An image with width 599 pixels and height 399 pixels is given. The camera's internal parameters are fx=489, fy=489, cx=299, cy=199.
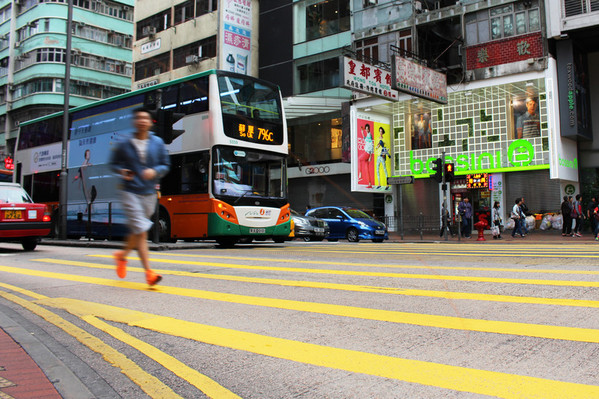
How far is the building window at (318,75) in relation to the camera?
29641 mm

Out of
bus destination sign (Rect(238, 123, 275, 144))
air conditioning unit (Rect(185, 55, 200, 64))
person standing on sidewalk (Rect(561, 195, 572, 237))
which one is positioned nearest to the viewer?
bus destination sign (Rect(238, 123, 275, 144))

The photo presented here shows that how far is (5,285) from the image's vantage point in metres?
6.52

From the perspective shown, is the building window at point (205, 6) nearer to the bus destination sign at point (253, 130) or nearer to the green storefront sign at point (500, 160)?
the green storefront sign at point (500, 160)

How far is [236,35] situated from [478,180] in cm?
1951

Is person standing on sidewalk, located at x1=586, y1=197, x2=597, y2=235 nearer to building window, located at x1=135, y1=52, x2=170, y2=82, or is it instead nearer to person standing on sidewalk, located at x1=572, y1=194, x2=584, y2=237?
person standing on sidewalk, located at x1=572, y1=194, x2=584, y2=237

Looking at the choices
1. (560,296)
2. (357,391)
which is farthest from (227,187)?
(357,391)

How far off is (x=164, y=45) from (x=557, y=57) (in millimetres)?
28858

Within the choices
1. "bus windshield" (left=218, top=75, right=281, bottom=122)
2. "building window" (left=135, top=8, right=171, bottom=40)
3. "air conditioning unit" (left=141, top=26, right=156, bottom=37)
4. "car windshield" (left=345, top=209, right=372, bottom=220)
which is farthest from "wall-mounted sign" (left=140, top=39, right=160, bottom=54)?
"bus windshield" (left=218, top=75, right=281, bottom=122)

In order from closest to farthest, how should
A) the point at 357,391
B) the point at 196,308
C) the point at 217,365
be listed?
the point at 357,391
the point at 217,365
the point at 196,308

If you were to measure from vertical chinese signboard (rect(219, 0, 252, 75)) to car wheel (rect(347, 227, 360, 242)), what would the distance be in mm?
17141

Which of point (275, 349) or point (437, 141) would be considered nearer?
point (275, 349)

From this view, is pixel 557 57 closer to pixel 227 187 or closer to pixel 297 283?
pixel 227 187

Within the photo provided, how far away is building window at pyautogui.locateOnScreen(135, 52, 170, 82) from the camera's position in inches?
1532

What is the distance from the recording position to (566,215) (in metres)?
18.8
